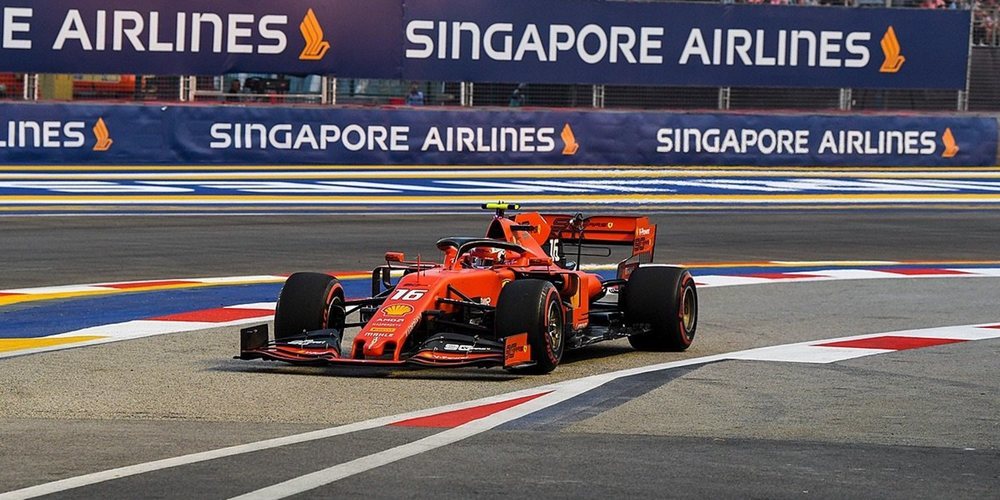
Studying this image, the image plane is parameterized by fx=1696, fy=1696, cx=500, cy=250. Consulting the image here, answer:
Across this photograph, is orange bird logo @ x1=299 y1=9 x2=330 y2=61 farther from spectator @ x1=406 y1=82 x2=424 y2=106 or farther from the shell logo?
the shell logo

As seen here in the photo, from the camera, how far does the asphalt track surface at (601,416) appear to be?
6.01 metres

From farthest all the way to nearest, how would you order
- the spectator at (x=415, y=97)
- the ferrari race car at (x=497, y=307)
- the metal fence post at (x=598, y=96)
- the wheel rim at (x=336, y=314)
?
1. the metal fence post at (x=598, y=96)
2. the spectator at (x=415, y=97)
3. the wheel rim at (x=336, y=314)
4. the ferrari race car at (x=497, y=307)

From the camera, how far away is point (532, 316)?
343 inches

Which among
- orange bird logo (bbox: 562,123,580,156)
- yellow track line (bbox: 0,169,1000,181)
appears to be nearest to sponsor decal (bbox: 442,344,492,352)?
yellow track line (bbox: 0,169,1000,181)

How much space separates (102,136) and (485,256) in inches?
632

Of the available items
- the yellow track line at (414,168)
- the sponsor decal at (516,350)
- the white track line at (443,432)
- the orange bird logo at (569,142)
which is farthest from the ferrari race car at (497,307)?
the orange bird logo at (569,142)

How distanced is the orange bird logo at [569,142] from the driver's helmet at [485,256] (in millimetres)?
17454

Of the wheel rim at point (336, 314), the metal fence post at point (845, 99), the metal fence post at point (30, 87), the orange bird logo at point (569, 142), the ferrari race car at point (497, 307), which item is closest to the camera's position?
the ferrari race car at point (497, 307)

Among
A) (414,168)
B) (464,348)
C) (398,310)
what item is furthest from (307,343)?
(414,168)

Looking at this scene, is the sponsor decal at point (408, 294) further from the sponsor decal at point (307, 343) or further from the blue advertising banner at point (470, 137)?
the blue advertising banner at point (470, 137)

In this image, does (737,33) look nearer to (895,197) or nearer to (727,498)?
(895,197)

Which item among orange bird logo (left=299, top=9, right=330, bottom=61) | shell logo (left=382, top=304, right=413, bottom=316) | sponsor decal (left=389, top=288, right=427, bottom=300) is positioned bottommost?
shell logo (left=382, top=304, right=413, bottom=316)

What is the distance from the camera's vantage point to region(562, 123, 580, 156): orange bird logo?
27.1 m

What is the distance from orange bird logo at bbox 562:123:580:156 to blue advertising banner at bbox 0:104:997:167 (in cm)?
2
